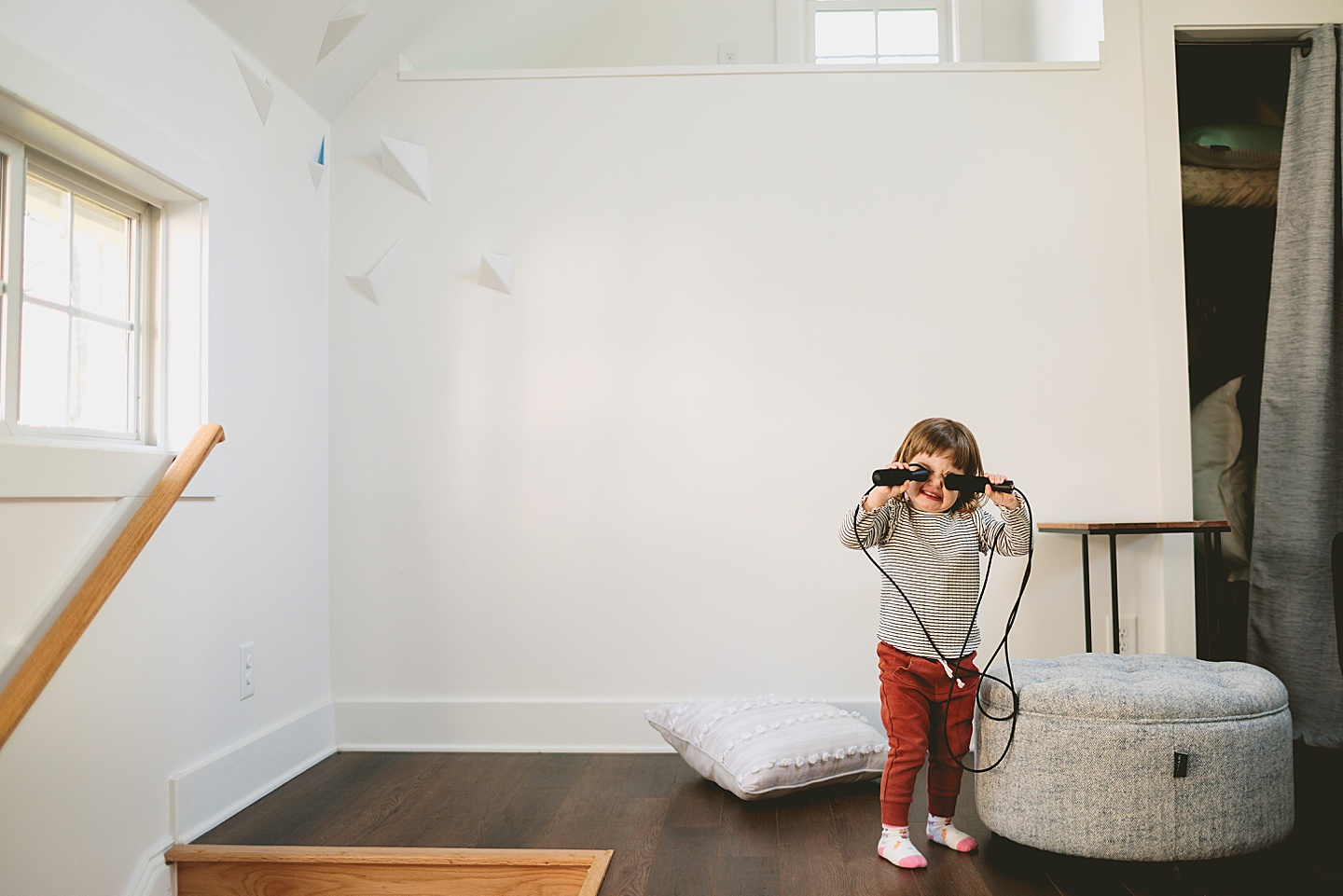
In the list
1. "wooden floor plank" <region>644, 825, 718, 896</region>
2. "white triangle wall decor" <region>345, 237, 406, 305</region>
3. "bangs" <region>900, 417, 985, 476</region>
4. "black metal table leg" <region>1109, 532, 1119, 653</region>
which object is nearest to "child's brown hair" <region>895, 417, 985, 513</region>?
"bangs" <region>900, 417, 985, 476</region>

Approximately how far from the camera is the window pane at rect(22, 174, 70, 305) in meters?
1.92

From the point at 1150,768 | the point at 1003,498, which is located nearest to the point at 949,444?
the point at 1003,498

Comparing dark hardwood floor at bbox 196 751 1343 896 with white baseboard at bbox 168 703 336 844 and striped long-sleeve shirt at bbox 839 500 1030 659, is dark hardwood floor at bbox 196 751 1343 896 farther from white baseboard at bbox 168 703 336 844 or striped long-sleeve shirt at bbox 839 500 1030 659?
striped long-sleeve shirt at bbox 839 500 1030 659

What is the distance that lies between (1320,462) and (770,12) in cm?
239

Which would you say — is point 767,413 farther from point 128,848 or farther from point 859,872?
point 128,848

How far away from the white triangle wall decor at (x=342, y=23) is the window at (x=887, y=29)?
1693 mm

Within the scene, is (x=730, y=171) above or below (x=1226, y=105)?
below

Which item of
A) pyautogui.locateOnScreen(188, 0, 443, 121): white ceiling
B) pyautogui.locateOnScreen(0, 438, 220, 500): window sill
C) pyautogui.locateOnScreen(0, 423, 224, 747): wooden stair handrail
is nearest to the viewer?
pyautogui.locateOnScreen(0, 423, 224, 747): wooden stair handrail

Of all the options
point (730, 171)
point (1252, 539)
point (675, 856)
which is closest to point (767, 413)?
point (730, 171)

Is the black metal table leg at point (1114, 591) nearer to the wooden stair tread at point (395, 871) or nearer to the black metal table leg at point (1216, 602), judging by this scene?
the black metal table leg at point (1216, 602)

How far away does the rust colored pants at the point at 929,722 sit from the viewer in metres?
2.04

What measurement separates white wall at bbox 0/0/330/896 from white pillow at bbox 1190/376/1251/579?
2902 millimetres

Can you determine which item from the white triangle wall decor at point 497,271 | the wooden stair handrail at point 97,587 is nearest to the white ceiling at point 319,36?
the white triangle wall decor at point 497,271

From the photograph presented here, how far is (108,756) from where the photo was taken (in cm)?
193
